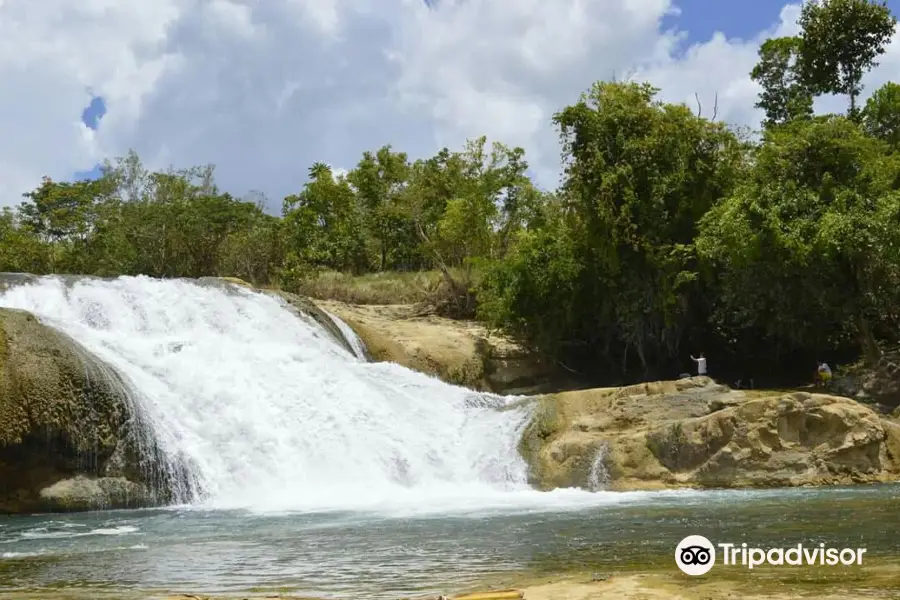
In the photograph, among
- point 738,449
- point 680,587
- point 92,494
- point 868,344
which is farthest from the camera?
point 868,344

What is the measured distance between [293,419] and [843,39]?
24.8 m

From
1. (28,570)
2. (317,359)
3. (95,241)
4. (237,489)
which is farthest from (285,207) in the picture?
(28,570)

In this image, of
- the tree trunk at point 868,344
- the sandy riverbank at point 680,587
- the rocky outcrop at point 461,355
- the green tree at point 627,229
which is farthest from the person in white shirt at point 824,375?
the sandy riverbank at point 680,587

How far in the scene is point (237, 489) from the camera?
15.4 meters

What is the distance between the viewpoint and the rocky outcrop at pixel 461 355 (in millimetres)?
24844

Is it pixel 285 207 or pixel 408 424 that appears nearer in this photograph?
pixel 408 424

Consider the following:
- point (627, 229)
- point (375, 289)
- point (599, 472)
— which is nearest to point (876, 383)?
point (627, 229)

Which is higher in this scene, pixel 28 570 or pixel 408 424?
pixel 408 424

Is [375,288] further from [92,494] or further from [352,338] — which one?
[92,494]

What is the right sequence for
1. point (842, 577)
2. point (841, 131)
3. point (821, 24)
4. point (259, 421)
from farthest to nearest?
1. point (821, 24)
2. point (841, 131)
3. point (259, 421)
4. point (842, 577)

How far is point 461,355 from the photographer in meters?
25.5

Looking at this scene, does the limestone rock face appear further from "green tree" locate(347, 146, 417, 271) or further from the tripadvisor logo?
"green tree" locate(347, 146, 417, 271)

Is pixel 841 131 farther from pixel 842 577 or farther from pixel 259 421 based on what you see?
pixel 842 577

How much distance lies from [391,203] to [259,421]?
26.8 metres
